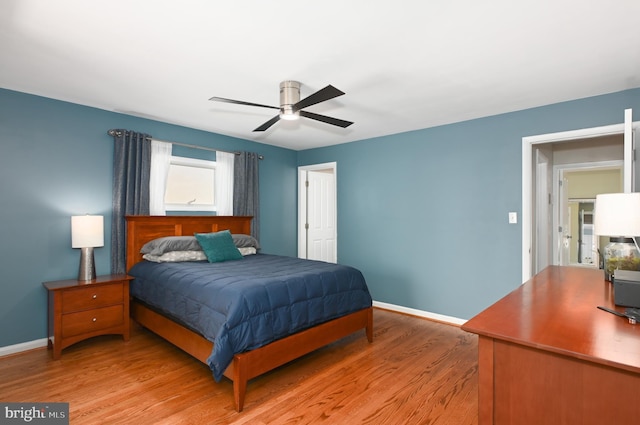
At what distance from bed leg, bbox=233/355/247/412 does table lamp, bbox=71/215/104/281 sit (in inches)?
78.4

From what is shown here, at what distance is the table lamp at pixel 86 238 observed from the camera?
10.1 ft

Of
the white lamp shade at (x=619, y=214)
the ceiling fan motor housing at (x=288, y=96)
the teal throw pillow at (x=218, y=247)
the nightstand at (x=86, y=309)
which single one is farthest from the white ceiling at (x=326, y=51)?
the nightstand at (x=86, y=309)

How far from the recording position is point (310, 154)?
550 cm

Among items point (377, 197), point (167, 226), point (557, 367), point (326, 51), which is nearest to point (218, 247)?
point (167, 226)

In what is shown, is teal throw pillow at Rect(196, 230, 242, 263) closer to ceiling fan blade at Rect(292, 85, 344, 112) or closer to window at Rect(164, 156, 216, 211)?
window at Rect(164, 156, 216, 211)

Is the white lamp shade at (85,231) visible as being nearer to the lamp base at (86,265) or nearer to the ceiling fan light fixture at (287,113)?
the lamp base at (86,265)

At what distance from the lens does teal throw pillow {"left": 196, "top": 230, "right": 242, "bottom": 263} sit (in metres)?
3.60

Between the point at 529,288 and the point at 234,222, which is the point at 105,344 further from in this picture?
the point at 529,288

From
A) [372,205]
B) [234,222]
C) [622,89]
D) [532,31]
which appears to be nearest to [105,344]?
[234,222]

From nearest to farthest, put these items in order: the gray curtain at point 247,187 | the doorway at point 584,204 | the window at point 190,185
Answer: the window at point 190,185
the gray curtain at point 247,187
the doorway at point 584,204

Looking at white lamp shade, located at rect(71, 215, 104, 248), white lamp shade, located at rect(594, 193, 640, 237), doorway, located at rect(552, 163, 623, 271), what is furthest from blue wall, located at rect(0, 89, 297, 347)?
doorway, located at rect(552, 163, 623, 271)

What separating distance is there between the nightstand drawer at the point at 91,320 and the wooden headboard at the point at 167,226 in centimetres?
58

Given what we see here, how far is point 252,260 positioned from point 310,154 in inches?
95.7

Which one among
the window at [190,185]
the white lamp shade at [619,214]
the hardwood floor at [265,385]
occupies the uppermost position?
the window at [190,185]
